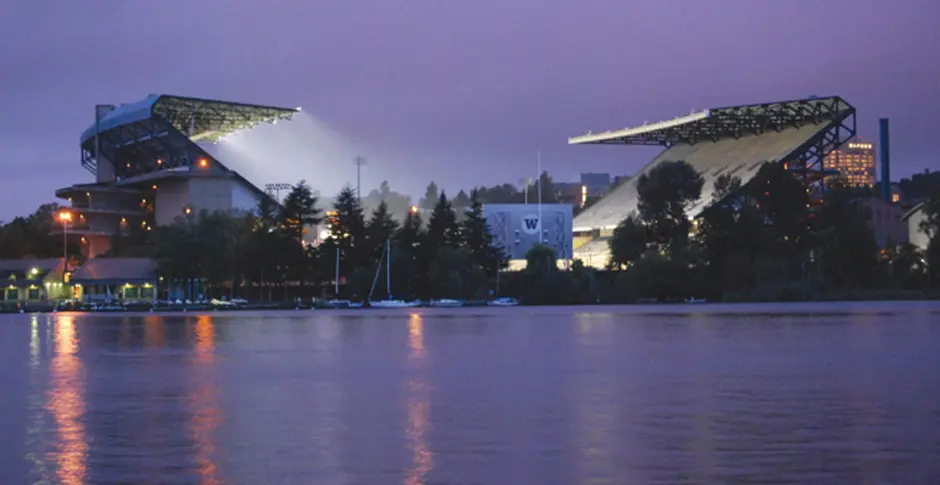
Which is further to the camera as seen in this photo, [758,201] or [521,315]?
[758,201]

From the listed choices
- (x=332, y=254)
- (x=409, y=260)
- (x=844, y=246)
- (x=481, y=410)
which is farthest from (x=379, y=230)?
(x=481, y=410)

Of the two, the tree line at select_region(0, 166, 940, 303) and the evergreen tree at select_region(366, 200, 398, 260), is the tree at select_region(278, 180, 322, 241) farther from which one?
the evergreen tree at select_region(366, 200, 398, 260)

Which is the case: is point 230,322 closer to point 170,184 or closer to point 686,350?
point 686,350

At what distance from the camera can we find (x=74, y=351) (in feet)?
159

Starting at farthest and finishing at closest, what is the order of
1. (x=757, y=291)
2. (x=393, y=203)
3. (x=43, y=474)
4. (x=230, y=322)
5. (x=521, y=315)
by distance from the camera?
1. (x=393, y=203)
2. (x=757, y=291)
3. (x=521, y=315)
4. (x=230, y=322)
5. (x=43, y=474)

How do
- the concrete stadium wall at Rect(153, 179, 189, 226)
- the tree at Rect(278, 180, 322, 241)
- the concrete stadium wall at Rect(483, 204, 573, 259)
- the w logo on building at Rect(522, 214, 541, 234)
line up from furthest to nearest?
the concrete stadium wall at Rect(153, 179, 189, 226)
the w logo on building at Rect(522, 214, 541, 234)
the concrete stadium wall at Rect(483, 204, 573, 259)
the tree at Rect(278, 180, 322, 241)

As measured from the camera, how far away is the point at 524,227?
11788 centimetres

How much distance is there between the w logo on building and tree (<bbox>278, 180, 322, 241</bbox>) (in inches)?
753

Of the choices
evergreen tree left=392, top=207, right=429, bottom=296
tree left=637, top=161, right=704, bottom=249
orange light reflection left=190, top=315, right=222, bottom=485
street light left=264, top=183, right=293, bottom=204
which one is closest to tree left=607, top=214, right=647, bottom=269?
tree left=637, top=161, right=704, bottom=249

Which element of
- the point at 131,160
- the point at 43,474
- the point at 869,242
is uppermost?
the point at 131,160

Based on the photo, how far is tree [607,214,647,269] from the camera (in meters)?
101

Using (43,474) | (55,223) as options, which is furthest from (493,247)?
(43,474)

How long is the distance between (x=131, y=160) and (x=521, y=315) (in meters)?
61.3

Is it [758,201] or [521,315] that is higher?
[758,201]
